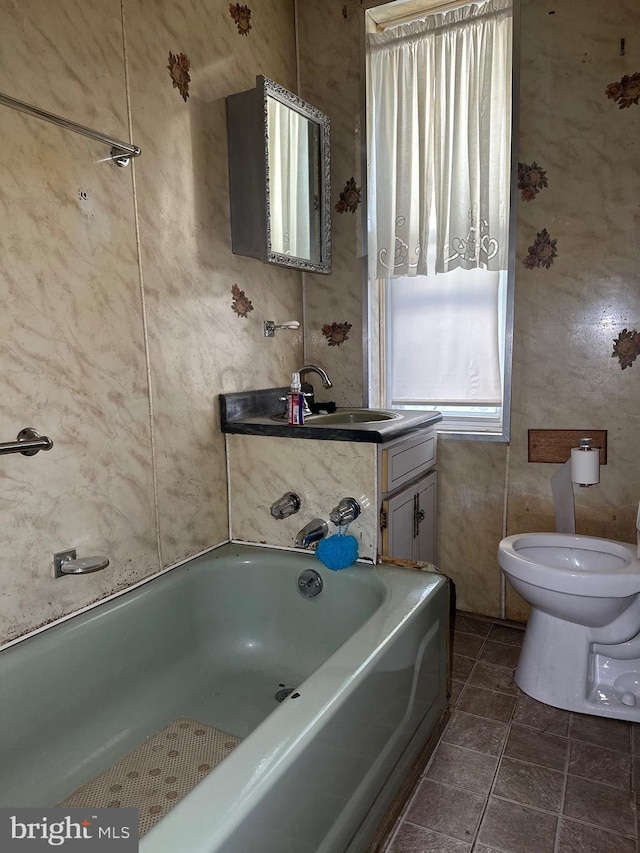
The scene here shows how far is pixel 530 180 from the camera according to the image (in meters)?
2.14

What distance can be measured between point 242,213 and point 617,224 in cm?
133

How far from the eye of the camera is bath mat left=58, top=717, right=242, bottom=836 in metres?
1.26

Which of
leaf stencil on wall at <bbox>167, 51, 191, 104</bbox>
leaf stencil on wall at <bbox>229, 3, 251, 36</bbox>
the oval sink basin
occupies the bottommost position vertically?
the oval sink basin

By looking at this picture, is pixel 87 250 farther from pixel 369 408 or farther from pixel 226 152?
pixel 369 408

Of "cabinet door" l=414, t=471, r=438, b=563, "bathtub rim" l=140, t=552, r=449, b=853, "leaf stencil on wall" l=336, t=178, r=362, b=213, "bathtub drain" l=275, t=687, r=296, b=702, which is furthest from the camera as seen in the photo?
"leaf stencil on wall" l=336, t=178, r=362, b=213

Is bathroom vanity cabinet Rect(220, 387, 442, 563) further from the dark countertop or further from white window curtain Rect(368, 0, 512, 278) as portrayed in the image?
white window curtain Rect(368, 0, 512, 278)

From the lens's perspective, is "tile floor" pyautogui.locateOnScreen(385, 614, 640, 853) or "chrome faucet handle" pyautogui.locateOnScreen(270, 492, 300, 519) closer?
"tile floor" pyautogui.locateOnScreen(385, 614, 640, 853)

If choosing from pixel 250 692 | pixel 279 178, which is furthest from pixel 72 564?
pixel 279 178

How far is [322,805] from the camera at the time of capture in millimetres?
1030

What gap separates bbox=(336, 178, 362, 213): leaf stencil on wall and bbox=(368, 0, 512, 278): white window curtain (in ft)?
0.35

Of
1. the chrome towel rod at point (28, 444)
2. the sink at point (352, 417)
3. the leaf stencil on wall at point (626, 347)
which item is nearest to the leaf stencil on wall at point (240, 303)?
the sink at point (352, 417)

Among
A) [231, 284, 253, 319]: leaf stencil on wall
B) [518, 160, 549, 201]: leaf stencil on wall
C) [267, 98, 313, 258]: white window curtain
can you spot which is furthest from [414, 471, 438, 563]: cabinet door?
[518, 160, 549, 201]: leaf stencil on wall

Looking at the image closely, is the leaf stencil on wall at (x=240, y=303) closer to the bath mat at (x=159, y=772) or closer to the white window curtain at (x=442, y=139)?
the white window curtain at (x=442, y=139)

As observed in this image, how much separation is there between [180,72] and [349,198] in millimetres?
898
